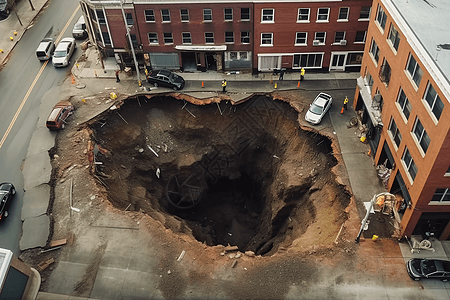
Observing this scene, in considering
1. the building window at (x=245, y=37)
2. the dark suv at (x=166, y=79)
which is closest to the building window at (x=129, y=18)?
the dark suv at (x=166, y=79)

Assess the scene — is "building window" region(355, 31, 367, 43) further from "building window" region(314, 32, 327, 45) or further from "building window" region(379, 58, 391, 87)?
"building window" region(379, 58, 391, 87)

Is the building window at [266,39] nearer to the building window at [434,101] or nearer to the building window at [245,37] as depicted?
the building window at [245,37]

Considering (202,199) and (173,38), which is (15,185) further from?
(173,38)

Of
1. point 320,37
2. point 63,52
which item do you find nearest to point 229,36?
point 320,37

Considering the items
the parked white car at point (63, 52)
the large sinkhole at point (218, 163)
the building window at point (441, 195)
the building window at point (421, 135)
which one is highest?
the building window at point (421, 135)

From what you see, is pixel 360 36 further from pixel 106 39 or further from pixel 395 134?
pixel 106 39
